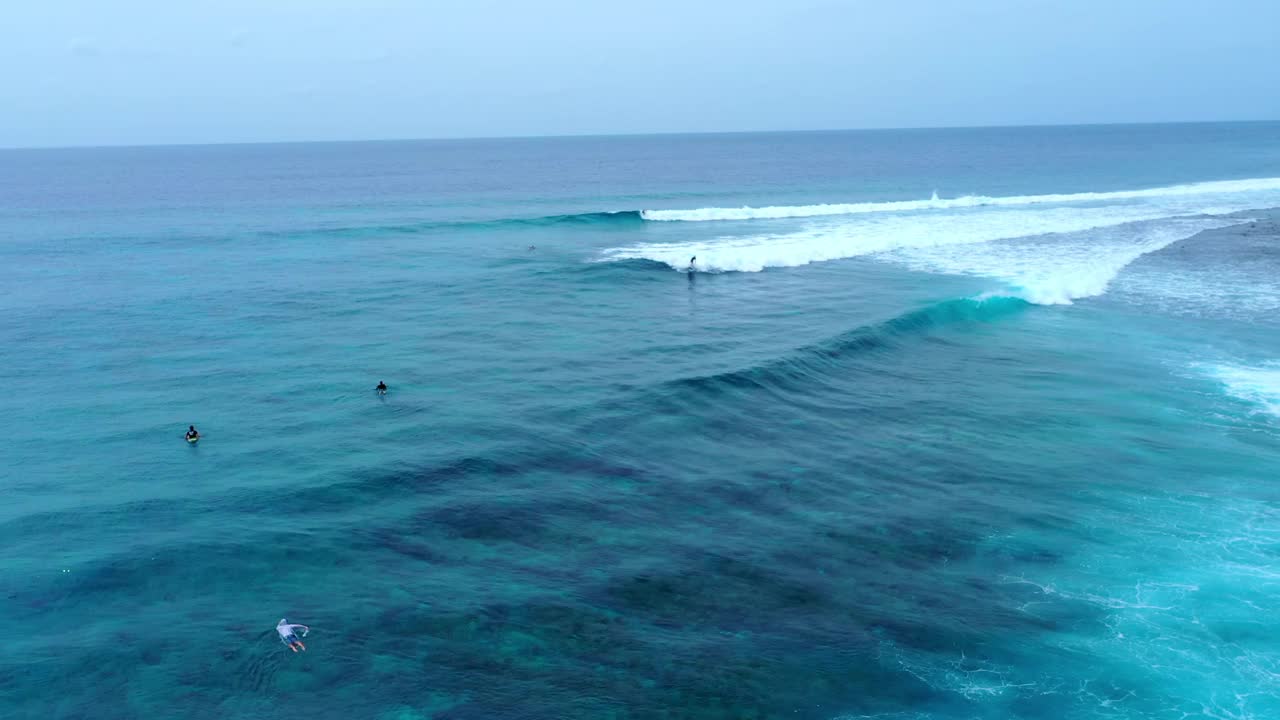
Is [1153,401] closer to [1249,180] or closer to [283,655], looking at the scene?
[283,655]

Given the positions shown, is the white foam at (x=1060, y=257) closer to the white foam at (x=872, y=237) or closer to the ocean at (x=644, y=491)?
the ocean at (x=644, y=491)

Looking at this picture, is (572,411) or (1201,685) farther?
(572,411)

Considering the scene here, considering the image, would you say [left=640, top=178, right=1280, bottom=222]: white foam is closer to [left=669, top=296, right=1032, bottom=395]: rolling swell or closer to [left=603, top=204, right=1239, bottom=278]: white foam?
[left=603, top=204, right=1239, bottom=278]: white foam

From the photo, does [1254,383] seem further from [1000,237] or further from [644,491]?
[1000,237]

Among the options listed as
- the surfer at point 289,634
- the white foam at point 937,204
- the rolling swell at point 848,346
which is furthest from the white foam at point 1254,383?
the white foam at point 937,204

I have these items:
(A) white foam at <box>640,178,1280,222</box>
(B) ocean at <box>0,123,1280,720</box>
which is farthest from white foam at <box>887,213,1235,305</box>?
(A) white foam at <box>640,178,1280,222</box>

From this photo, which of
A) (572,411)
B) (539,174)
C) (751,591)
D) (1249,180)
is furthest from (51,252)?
(1249,180)
